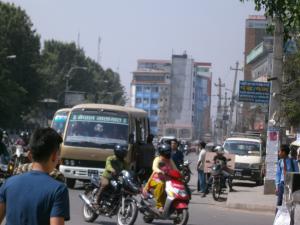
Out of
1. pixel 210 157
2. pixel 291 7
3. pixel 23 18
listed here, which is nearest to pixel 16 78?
pixel 23 18

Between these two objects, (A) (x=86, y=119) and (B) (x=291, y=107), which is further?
(B) (x=291, y=107)

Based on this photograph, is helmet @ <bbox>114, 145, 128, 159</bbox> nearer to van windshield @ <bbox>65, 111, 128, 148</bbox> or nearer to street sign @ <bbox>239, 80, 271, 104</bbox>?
van windshield @ <bbox>65, 111, 128, 148</bbox>

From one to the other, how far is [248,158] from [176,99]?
116 metres

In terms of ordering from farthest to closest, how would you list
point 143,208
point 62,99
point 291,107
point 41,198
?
point 62,99 → point 291,107 → point 143,208 → point 41,198

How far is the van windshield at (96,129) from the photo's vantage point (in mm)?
23578

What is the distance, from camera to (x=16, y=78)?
72938 mm

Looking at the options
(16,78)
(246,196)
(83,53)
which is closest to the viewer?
(246,196)

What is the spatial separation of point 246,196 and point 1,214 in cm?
1910

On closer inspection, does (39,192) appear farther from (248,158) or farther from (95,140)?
(248,158)

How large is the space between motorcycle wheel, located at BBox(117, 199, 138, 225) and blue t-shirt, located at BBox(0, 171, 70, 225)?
9.04m

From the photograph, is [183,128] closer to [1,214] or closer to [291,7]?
[291,7]

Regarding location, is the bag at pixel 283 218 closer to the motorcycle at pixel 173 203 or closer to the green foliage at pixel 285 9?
the motorcycle at pixel 173 203

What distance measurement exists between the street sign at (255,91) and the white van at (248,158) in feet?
16.0

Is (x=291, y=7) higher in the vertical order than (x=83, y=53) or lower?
lower
